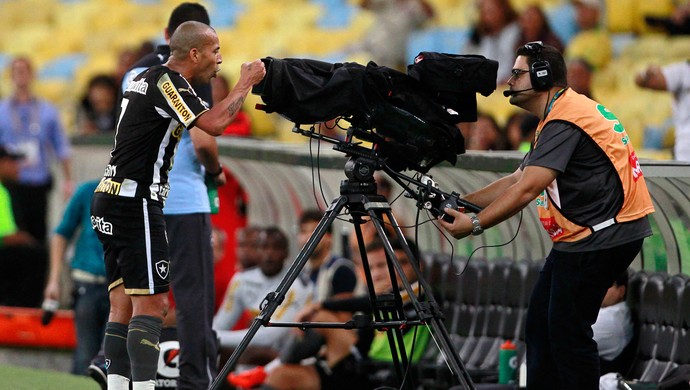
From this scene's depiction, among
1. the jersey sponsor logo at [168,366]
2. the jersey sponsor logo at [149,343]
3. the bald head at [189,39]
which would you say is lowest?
the jersey sponsor logo at [168,366]

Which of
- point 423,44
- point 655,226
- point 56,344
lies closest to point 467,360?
point 655,226

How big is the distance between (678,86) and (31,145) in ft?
21.7

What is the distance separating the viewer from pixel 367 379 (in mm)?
8945

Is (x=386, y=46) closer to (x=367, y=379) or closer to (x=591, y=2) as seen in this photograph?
(x=591, y=2)

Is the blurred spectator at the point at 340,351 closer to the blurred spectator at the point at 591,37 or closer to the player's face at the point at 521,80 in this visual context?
the player's face at the point at 521,80

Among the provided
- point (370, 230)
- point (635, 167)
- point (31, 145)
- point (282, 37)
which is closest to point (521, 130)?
point (370, 230)

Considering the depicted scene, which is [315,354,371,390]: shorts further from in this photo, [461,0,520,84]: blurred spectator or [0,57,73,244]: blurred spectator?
[0,57,73,244]: blurred spectator

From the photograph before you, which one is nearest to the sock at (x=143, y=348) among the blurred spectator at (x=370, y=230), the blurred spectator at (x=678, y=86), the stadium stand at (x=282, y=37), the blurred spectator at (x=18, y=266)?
the blurred spectator at (x=370, y=230)

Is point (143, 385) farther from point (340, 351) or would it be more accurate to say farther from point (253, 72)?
point (340, 351)

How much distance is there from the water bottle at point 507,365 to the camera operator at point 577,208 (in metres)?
1.66

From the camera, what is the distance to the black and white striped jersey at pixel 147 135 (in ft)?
20.8

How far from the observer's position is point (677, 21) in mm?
11750

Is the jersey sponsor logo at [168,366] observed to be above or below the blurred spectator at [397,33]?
below

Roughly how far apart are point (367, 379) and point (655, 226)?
230 centimetres
